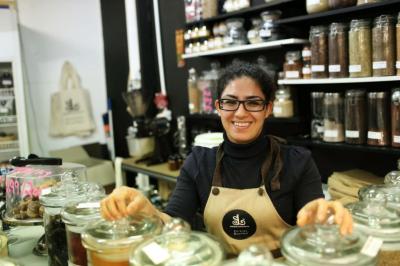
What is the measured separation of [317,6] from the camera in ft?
7.97

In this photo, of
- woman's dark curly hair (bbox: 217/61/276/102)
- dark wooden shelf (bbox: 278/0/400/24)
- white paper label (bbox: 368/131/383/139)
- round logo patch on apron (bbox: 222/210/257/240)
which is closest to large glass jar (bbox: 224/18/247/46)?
dark wooden shelf (bbox: 278/0/400/24)

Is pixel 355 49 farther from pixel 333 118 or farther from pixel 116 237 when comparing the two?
pixel 116 237

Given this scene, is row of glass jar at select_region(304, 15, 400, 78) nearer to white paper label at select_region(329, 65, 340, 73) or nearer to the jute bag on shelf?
white paper label at select_region(329, 65, 340, 73)

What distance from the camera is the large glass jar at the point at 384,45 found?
213 cm

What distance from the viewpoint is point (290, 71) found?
8.81 ft

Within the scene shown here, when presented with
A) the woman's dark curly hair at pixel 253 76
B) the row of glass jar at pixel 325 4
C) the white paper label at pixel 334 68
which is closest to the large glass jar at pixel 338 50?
the white paper label at pixel 334 68

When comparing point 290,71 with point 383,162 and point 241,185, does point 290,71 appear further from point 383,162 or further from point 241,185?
point 241,185

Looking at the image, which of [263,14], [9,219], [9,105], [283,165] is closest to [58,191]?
[9,219]

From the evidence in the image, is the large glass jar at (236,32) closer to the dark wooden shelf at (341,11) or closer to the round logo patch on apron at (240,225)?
the dark wooden shelf at (341,11)

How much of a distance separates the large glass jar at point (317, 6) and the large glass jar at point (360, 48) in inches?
8.4

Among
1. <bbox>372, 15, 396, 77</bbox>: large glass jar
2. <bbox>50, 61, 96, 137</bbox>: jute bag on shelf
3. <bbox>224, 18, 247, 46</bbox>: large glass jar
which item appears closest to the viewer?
<bbox>372, 15, 396, 77</bbox>: large glass jar

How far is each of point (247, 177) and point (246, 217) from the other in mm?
155

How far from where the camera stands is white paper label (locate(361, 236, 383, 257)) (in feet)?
2.58

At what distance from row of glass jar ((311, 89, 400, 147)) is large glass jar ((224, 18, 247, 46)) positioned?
2.32 ft
